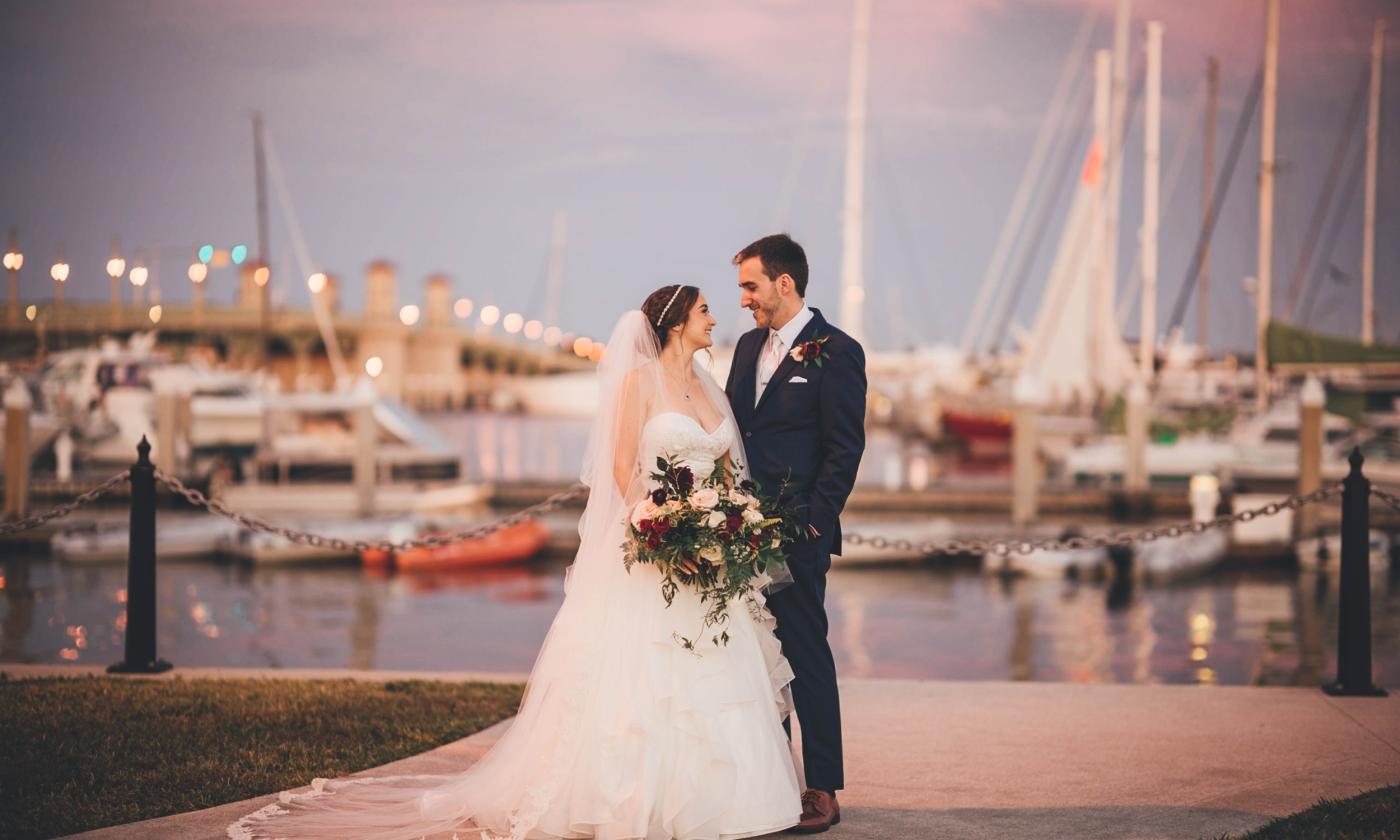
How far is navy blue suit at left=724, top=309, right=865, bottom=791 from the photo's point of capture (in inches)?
195

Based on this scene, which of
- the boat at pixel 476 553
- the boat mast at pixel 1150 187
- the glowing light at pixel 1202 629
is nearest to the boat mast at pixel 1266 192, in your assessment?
the boat mast at pixel 1150 187

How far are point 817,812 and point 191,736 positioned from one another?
307 cm

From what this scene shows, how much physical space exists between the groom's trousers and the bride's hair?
993 millimetres

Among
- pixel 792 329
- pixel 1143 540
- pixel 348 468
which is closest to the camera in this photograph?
pixel 792 329

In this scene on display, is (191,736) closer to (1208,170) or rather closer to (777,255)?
(777,255)

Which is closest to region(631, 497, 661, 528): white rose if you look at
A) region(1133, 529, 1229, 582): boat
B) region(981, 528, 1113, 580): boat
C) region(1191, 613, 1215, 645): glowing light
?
region(1191, 613, 1215, 645): glowing light

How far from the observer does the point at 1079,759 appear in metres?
5.94

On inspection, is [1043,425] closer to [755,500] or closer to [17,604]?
[17,604]

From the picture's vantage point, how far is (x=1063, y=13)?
1682 inches

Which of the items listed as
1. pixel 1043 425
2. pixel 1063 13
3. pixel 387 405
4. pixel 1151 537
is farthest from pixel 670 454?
pixel 1063 13

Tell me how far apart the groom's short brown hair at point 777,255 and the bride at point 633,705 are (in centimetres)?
28

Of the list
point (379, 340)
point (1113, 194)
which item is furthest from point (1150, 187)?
point (379, 340)

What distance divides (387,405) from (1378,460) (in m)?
20.2

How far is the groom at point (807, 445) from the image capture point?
4.96m
